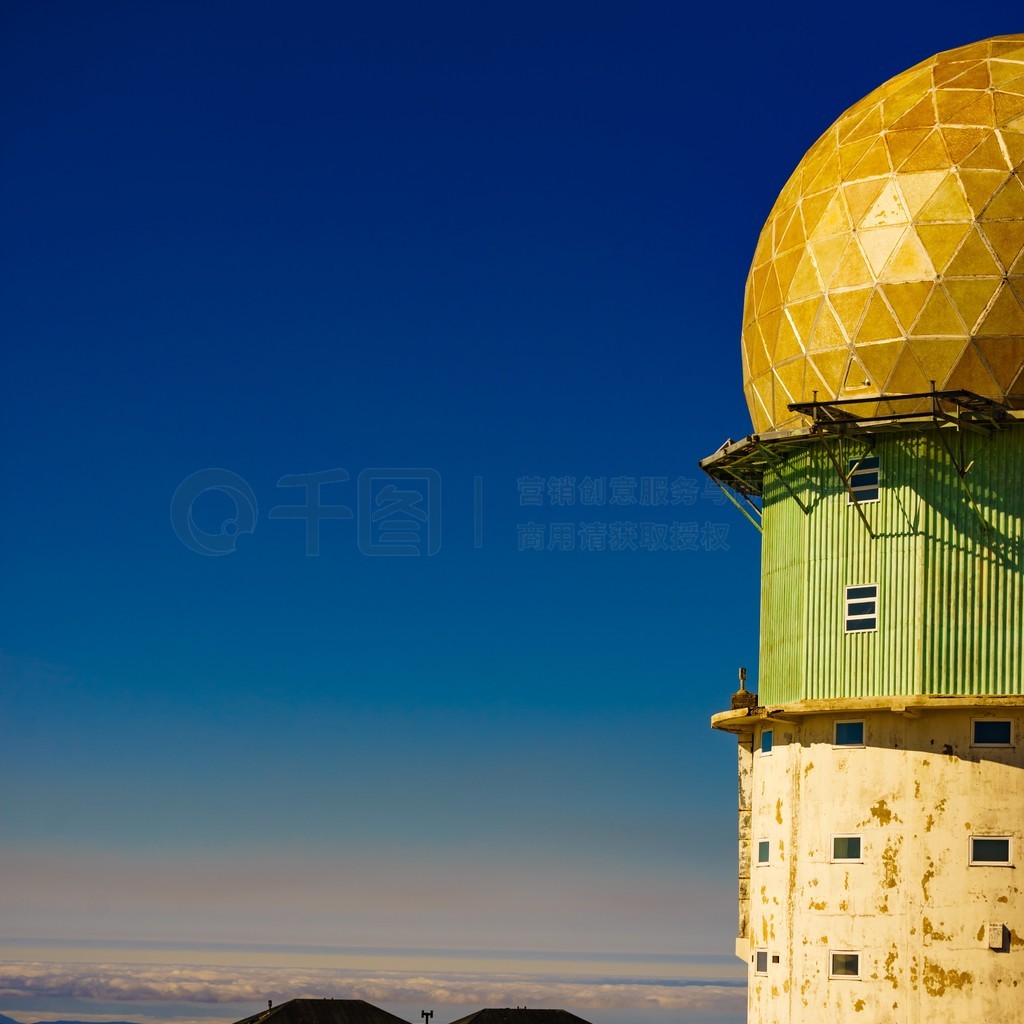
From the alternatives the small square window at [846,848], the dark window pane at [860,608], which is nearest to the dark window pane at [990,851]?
the small square window at [846,848]

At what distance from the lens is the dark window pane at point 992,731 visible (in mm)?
42906

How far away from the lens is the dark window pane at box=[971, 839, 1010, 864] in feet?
139

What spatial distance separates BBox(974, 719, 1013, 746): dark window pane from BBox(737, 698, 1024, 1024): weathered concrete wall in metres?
0.18

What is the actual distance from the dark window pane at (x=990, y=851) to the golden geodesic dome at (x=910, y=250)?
32.3 ft

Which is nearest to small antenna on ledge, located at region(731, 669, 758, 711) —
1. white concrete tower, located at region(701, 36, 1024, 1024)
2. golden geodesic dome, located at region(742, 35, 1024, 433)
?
white concrete tower, located at region(701, 36, 1024, 1024)

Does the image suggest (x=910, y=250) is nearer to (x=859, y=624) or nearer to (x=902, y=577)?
(x=902, y=577)

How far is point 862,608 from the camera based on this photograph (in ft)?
147

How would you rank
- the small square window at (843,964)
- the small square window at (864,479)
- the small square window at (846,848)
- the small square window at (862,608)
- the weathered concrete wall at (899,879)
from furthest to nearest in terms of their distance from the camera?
the small square window at (864,479) → the small square window at (862,608) → the small square window at (846,848) → the small square window at (843,964) → the weathered concrete wall at (899,879)

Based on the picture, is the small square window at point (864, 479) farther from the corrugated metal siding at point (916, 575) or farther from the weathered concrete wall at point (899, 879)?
the weathered concrete wall at point (899, 879)

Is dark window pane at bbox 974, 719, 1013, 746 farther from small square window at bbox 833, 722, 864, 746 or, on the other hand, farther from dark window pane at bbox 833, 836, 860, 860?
dark window pane at bbox 833, 836, 860, 860

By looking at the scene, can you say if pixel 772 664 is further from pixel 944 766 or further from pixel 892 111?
pixel 892 111

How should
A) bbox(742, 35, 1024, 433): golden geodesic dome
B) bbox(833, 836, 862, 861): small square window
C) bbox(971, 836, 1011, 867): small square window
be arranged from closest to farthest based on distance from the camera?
bbox(971, 836, 1011, 867): small square window → bbox(833, 836, 862, 861): small square window → bbox(742, 35, 1024, 433): golden geodesic dome

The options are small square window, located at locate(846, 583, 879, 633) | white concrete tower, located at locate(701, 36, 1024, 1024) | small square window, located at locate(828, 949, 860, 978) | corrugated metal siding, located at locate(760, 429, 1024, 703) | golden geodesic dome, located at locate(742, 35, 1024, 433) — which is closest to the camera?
white concrete tower, located at locate(701, 36, 1024, 1024)

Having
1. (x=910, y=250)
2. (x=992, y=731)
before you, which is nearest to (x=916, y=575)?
(x=992, y=731)
